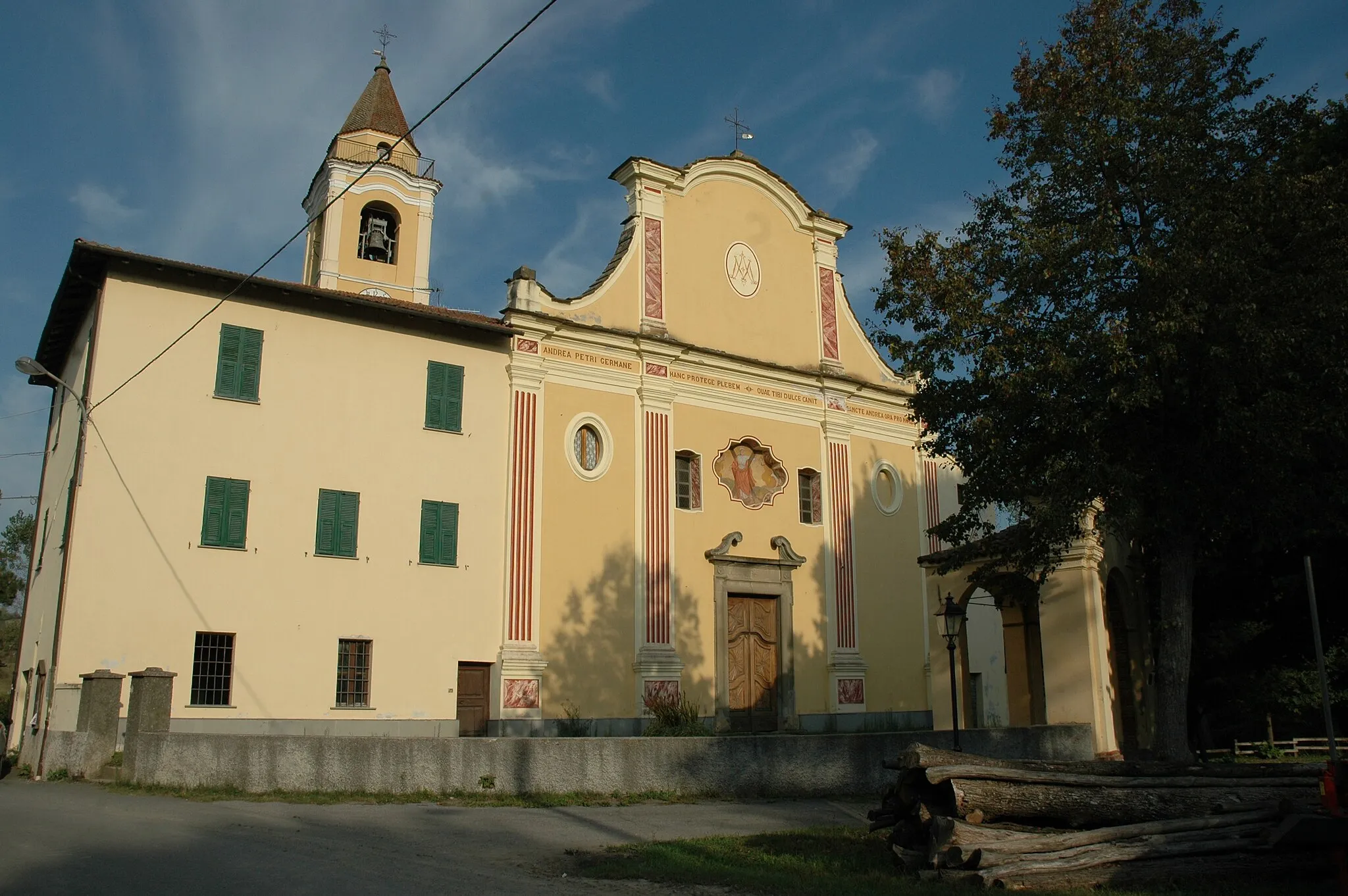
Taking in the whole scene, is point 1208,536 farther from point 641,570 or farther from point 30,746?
point 30,746

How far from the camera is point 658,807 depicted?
13.4 meters

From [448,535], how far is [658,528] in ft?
14.8

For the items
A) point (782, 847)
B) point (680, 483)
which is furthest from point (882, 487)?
point (782, 847)

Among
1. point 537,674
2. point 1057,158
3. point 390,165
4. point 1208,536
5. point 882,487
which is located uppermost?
point 390,165

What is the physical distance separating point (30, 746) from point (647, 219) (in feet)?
50.2

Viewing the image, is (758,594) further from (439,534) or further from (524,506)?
(439,534)

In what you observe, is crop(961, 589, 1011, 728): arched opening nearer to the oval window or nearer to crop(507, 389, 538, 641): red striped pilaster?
the oval window

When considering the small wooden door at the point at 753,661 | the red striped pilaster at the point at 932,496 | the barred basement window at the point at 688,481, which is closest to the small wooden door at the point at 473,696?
the small wooden door at the point at 753,661

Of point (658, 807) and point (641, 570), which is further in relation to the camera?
point (641, 570)

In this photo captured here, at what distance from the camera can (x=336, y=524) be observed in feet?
64.6

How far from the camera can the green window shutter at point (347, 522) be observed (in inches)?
774

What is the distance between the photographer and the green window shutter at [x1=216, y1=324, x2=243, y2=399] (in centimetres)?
1909

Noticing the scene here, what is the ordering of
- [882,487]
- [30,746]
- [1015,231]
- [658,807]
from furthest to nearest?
[882,487]
[30,746]
[1015,231]
[658,807]

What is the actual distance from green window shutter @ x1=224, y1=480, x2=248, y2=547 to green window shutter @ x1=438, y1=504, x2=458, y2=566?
136 inches
